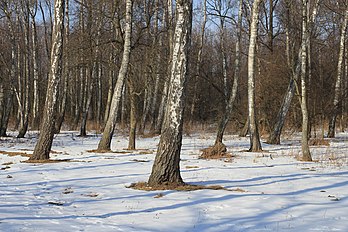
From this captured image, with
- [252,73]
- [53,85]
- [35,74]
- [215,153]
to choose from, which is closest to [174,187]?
[53,85]

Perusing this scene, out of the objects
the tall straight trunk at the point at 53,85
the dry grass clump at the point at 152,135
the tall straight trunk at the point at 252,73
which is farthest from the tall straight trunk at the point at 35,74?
the tall straight trunk at the point at 252,73

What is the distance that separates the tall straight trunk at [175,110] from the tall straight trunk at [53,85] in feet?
17.1

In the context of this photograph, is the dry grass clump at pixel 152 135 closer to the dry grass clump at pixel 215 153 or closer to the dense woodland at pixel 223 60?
the dense woodland at pixel 223 60

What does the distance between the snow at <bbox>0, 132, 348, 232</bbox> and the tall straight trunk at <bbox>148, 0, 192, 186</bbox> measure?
0.57 meters

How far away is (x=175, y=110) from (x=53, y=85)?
551 cm

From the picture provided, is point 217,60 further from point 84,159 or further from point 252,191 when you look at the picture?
point 252,191

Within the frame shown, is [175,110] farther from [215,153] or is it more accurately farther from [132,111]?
[132,111]

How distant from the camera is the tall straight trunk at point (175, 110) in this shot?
8.09 metres

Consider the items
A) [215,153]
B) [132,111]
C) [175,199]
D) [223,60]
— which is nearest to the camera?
[175,199]

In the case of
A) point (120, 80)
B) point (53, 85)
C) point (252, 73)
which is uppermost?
point (252, 73)

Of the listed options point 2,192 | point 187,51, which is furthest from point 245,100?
point 2,192

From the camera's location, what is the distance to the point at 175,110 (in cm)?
807

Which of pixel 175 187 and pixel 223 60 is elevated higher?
pixel 223 60

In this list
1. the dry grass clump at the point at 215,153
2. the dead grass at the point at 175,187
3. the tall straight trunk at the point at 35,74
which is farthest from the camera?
the tall straight trunk at the point at 35,74
